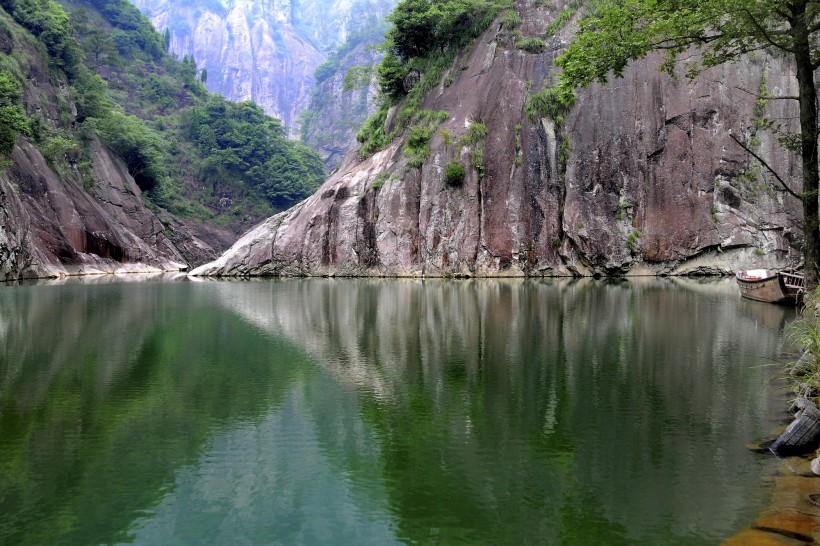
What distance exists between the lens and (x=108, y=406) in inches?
328

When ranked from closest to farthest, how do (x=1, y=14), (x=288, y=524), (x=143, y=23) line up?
(x=288, y=524)
(x=1, y=14)
(x=143, y=23)

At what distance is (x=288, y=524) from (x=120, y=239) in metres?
50.9

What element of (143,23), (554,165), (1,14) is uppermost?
(143,23)

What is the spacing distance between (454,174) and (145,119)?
55.8 m

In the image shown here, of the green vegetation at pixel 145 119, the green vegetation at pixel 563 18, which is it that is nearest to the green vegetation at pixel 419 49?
the green vegetation at pixel 563 18

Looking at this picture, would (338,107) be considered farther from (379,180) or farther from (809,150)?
(809,150)

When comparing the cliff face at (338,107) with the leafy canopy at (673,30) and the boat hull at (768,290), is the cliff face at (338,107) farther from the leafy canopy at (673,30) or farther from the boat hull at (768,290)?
the leafy canopy at (673,30)

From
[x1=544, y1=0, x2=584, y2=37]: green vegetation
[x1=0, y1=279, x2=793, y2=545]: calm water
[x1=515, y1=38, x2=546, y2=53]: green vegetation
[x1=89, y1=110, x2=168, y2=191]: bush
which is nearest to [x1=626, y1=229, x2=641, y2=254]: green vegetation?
[x1=515, y1=38, x2=546, y2=53]: green vegetation

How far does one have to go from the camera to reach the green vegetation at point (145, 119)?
52.8m

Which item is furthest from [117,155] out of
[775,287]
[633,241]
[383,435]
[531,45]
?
[383,435]

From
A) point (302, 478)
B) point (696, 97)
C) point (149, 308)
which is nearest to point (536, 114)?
point (696, 97)

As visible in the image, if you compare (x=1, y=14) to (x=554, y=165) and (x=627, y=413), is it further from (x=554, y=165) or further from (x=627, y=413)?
(x=627, y=413)

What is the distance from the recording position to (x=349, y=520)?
516 cm

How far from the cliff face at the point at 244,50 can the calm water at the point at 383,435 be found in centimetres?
17639
